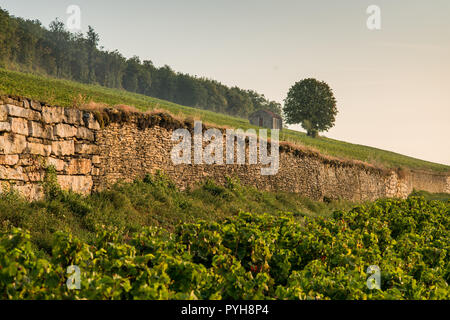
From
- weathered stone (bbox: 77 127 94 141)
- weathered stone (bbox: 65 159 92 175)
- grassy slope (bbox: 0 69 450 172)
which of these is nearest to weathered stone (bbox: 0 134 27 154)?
grassy slope (bbox: 0 69 450 172)

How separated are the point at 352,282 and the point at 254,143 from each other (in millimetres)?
16440

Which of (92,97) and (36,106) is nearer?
(36,106)

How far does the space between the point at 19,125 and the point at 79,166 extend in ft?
7.97

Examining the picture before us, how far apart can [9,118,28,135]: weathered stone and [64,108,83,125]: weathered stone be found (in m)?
1.66

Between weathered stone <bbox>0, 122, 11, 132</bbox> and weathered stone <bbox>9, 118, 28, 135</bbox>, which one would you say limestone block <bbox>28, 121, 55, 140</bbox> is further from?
weathered stone <bbox>0, 122, 11, 132</bbox>

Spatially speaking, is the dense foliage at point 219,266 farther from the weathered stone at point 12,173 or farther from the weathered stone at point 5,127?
the weathered stone at point 5,127

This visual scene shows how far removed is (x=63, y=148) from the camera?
40.7ft

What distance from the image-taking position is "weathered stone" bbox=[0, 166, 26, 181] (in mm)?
10312

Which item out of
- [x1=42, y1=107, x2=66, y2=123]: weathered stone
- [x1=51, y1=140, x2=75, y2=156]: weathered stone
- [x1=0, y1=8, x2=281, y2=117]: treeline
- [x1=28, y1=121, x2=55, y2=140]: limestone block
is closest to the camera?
Answer: [x1=28, y1=121, x2=55, y2=140]: limestone block

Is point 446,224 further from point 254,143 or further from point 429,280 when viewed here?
point 254,143

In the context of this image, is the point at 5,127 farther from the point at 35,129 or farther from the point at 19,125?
the point at 35,129

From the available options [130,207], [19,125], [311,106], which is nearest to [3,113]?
[19,125]

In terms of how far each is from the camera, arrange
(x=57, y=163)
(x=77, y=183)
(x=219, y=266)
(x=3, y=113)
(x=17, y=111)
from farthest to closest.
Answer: (x=77, y=183)
(x=57, y=163)
(x=17, y=111)
(x=3, y=113)
(x=219, y=266)

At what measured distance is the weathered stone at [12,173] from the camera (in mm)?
10312
